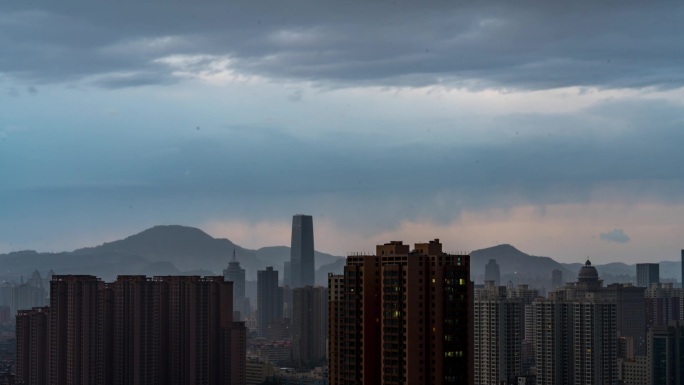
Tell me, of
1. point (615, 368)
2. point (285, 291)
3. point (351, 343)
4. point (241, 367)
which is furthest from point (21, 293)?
point (351, 343)

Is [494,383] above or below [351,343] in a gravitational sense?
below

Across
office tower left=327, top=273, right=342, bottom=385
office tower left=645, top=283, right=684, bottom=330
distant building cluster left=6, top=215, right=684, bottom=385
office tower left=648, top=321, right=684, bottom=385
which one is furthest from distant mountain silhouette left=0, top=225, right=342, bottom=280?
office tower left=327, top=273, right=342, bottom=385

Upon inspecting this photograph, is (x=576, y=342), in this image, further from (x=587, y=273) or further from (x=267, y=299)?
(x=267, y=299)

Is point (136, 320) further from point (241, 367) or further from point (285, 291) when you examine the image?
point (285, 291)

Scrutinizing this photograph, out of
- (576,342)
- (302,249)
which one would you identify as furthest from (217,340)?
(302,249)

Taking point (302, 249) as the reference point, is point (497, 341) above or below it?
below

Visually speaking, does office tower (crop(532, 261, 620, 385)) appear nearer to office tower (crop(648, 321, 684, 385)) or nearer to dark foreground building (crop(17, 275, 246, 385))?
office tower (crop(648, 321, 684, 385))

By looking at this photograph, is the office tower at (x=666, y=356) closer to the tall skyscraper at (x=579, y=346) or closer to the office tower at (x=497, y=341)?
the tall skyscraper at (x=579, y=346)

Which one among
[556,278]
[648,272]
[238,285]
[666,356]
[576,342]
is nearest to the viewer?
[576,342]
